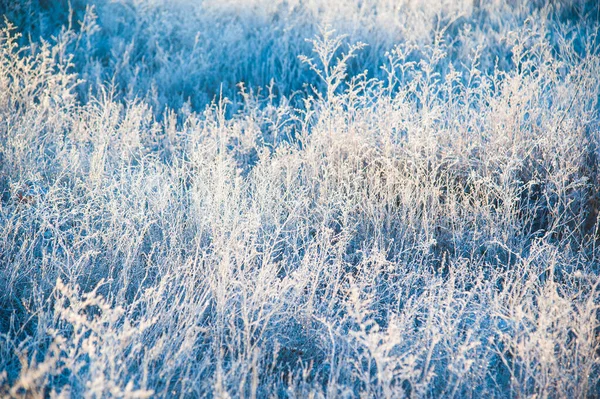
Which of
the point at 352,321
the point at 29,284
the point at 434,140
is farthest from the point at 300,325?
the point at 434,140

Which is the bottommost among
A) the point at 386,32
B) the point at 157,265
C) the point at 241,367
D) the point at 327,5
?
the point at 241,367

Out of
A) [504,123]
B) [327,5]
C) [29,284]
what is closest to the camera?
[29,284]

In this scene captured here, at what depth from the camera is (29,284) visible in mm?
2318

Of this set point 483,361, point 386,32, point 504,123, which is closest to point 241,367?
point 483,361

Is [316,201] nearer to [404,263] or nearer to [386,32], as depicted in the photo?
[404,263]

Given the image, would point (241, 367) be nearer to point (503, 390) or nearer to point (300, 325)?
point (300, 325)

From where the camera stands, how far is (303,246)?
8.30 feet

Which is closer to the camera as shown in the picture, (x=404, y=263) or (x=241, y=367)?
(x=241, y=367)

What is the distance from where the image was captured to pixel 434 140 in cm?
317

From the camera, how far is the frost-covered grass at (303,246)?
1.84m

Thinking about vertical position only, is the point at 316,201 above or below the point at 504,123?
below

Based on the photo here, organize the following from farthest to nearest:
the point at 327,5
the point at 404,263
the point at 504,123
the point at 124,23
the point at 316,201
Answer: the point at 327,5 → the point at 124,23 → the point at 504,123 → the point at 316,201 → the point at 404,263

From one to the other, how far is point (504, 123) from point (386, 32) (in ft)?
9.38

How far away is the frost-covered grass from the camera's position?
1.84m
